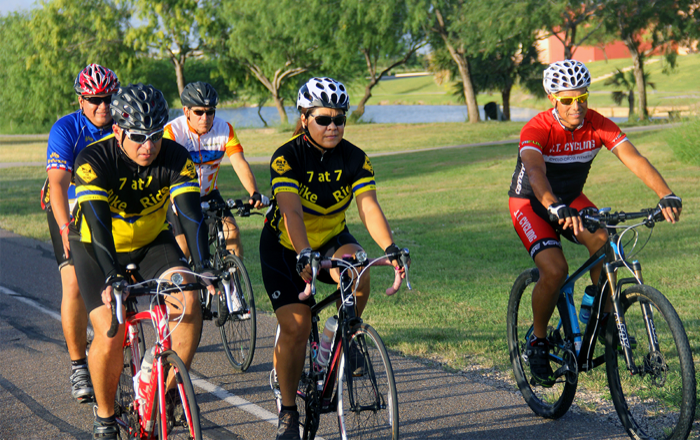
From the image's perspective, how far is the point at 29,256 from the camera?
421 inches

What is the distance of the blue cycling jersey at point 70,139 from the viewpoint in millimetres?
5137

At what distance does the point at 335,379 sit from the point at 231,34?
45.4 meters

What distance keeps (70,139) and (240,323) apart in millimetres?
2051

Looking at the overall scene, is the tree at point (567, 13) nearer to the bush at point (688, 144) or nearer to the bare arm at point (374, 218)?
the bush at point (688, 144)

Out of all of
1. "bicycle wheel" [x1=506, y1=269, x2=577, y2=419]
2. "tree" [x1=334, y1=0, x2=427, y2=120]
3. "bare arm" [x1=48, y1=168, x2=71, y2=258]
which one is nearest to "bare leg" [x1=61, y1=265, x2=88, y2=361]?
"bare arm" [x1=48, y1=168, x2=71, y2=258]

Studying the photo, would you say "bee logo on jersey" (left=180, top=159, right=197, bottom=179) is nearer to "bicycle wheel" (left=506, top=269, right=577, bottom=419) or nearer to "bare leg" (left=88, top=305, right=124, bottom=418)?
"bare leg" (left=88, top=305, right=124, bottom=418)

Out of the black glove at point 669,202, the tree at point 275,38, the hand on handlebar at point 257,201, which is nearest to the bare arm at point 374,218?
the black glove at point 669,202

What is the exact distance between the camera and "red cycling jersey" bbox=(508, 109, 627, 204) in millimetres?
4703

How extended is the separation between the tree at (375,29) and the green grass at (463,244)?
60.7 ft

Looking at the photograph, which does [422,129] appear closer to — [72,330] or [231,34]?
[231,34]

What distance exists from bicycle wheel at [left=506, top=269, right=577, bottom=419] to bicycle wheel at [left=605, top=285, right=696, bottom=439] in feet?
1.15

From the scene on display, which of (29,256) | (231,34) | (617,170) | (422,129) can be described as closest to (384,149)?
(422,129)

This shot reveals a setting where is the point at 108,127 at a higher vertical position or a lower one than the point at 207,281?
higher

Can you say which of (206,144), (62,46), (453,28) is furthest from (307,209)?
(62,46)
